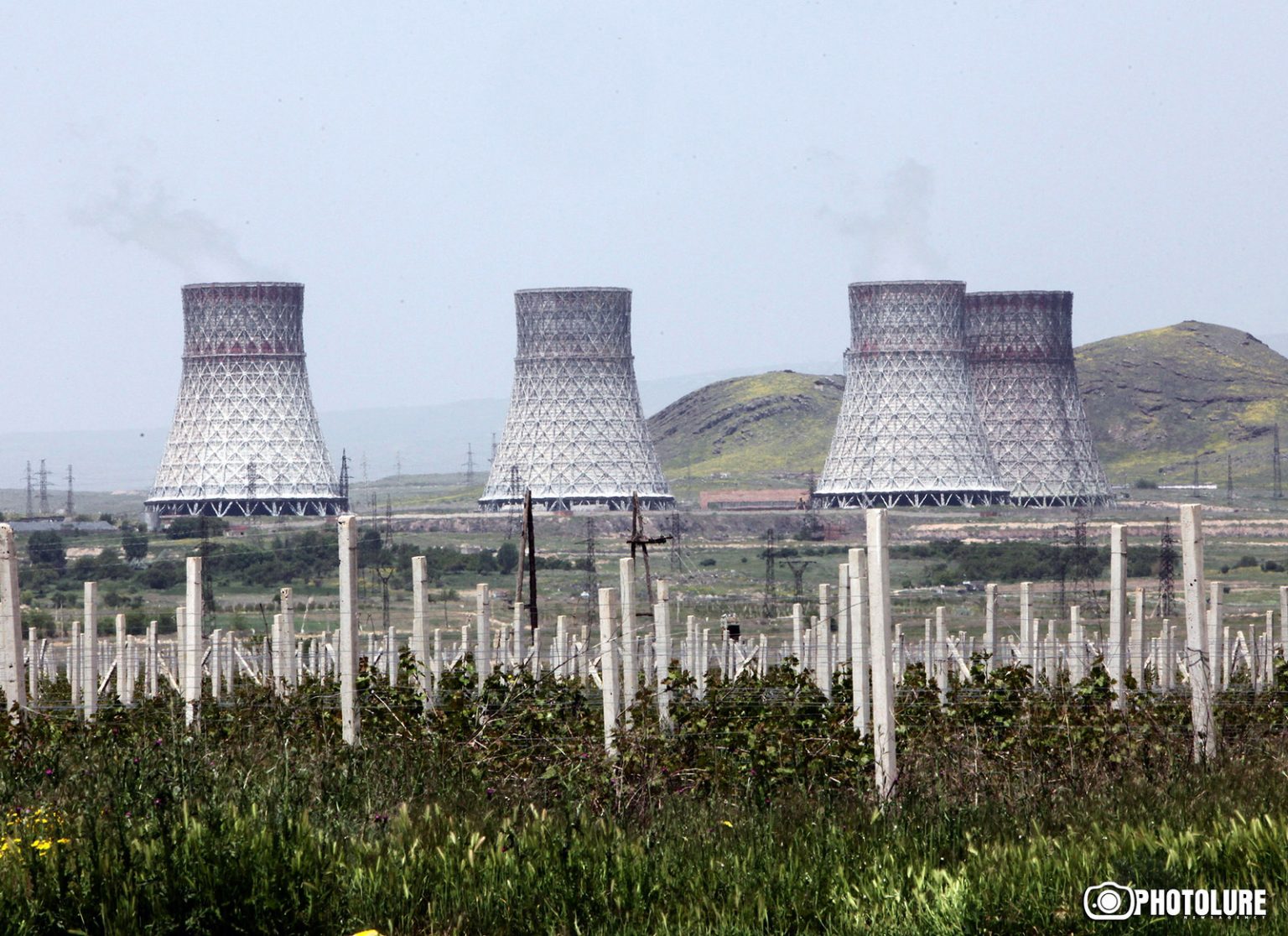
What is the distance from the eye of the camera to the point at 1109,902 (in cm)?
574

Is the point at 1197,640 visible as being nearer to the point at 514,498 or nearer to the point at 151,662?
the point at 151,662

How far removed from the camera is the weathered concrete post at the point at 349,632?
31.0 feet

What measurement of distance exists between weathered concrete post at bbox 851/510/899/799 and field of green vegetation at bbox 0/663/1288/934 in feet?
0.35

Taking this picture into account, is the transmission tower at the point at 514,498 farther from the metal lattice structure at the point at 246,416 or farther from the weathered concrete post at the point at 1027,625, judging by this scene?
the weathered concrete post at the point at 1027,625

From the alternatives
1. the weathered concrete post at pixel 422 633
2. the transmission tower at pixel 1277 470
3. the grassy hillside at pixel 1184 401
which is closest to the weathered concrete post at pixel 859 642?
the weathered concrete post at pixel 422 633

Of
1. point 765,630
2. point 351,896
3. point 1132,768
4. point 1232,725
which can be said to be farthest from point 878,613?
point 765,630

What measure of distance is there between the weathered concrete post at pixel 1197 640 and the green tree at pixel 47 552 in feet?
163

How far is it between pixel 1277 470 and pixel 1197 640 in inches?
3410

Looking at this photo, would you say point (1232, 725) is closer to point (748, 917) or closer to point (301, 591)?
point (748, 917)

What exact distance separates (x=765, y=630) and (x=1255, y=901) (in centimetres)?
3230

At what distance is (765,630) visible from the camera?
125ft

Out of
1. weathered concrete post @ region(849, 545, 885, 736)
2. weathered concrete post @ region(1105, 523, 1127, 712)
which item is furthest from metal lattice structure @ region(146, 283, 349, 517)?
weathered concrete post @ region(849, 545, 885, 736)

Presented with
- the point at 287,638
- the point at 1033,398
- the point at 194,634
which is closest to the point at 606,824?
the point at 194,634

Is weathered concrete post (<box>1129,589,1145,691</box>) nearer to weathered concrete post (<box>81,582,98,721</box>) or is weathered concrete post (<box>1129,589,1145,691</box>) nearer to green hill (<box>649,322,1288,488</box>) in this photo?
weathered concrete post (<box>81,582,98,721</box>)
